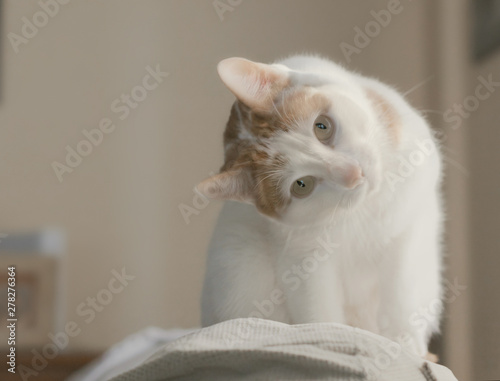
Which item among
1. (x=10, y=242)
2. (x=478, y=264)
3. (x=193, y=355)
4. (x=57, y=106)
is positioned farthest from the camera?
(x=57, y=106)

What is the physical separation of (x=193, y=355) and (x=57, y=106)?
158 centimetres

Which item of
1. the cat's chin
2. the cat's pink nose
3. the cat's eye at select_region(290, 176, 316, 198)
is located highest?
the cat's eye at select_region(290, 176, 316, 198)

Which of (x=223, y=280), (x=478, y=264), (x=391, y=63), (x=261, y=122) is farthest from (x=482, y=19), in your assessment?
(x=223, y=280)

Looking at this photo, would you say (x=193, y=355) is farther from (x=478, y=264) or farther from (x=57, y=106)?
(x=57, y=106)

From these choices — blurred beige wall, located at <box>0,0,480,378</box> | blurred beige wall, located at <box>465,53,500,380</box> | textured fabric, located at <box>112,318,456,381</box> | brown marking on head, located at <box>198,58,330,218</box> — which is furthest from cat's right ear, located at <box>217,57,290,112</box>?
blurred beige wall, located at <box>0,0,480,378</box>

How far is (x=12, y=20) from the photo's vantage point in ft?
6.24

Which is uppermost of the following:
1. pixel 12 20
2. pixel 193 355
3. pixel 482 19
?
pixel 12 20

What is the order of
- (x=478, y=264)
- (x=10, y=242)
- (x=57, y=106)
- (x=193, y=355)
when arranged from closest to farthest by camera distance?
1. (x=193, y=355)
2. (x=478, y=264)
3. (x=10, y=242)
4. (x=57, y=106)

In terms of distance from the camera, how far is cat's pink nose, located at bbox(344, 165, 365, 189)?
2.34 feet

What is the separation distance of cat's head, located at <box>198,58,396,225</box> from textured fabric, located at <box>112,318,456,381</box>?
31cm

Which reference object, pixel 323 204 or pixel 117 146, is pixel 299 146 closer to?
pixel 323 204

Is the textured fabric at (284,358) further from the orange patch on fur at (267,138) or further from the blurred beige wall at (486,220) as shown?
the blurred beige wall at (486,220)

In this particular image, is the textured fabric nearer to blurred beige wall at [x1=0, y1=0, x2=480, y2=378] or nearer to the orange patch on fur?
the orange patch on fur

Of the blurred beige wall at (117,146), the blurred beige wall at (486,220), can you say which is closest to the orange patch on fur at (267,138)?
the blurred beige wall at (486,220)
